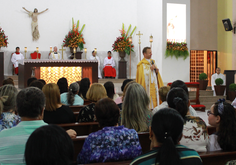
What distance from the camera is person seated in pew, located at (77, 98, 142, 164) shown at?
1.93m

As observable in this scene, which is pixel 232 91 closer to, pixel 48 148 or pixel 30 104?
pixel 30 104

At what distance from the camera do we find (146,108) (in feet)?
9.10

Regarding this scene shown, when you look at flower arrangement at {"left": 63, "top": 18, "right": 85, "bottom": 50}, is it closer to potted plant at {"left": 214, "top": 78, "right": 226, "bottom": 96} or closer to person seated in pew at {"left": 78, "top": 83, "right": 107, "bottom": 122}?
potted plant at {"left": 214, "top": 78, "right": 226, "bottom": 96}

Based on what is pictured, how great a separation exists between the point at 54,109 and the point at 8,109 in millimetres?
576

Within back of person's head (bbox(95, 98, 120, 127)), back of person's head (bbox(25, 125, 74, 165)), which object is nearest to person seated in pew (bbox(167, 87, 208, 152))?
back of person's head (bbox(95, 98, 120, 127))

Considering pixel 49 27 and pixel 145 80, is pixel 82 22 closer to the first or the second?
pixel 49 27

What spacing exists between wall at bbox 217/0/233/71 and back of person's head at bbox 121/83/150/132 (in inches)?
400

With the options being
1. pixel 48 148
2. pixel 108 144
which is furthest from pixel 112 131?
pixel 48 148

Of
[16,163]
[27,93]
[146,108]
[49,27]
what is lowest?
[16,163]

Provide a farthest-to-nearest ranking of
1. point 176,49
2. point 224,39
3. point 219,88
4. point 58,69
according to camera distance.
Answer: point 224,39, point 176,49, point 219,88, point 58,69

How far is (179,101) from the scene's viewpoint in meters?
2.33

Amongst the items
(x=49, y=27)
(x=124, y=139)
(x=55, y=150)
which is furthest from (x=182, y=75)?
(x=55, y=150)

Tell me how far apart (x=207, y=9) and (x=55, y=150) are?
12.6 meters

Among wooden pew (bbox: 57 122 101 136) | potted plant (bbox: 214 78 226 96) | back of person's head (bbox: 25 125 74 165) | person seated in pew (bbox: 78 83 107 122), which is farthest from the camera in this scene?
potted plant (bbox: 214 78 226 96)
